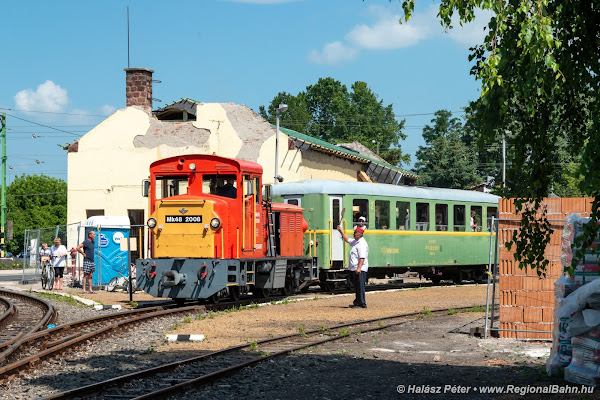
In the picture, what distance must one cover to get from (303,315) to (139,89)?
27471mm

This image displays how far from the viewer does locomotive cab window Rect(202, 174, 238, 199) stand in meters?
17.9

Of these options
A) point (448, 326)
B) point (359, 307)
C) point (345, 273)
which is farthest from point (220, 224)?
point (345, 273)

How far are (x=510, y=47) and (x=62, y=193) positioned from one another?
101574mm

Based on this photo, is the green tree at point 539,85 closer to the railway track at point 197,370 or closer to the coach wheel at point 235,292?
the railway track at point 197,370

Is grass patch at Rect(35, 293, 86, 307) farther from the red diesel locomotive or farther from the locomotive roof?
the locomotive roof

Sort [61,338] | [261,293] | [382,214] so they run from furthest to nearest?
[382,214] → [261,293] → [61,338]

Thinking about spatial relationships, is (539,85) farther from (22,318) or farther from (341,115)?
(341,115)

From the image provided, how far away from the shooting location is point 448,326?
15.0 m

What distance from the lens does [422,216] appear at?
26.1 meters

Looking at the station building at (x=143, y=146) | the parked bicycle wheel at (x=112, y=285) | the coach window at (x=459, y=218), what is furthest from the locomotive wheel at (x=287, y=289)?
the station building at (x=143, y=146)

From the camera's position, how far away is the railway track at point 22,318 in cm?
1412

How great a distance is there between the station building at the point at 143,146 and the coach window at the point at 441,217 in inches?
545

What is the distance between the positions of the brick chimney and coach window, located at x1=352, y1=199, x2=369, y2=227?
2082 centimetres

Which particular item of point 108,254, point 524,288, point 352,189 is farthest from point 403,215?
point 524,288
